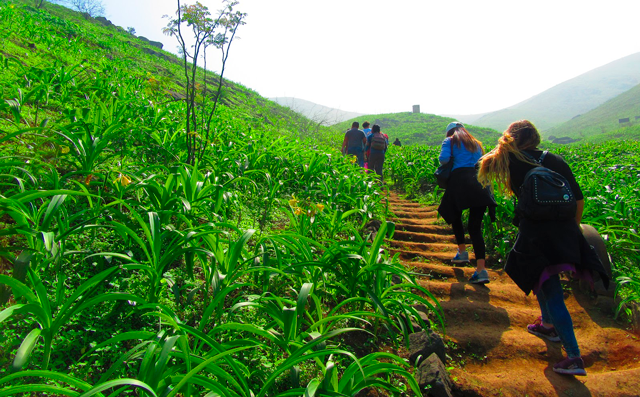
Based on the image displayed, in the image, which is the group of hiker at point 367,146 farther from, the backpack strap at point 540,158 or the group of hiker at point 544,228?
the backpack strap at point 540,158

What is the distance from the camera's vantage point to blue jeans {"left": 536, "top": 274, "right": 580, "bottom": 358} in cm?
206

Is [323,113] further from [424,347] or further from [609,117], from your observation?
[609,117]

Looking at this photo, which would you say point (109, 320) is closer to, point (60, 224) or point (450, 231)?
point (60, 224)

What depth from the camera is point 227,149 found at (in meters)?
4.11

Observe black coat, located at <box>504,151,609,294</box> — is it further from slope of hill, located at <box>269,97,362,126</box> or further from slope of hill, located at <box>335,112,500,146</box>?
slope of hill, located at <box>335,112,500,146</box>

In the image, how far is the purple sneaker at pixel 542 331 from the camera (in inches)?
94.9

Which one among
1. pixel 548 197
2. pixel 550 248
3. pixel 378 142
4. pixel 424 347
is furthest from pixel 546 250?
pixel 378 142

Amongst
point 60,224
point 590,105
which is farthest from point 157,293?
point 590,105

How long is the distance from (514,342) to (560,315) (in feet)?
1.29

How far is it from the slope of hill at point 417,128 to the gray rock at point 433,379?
2096cm

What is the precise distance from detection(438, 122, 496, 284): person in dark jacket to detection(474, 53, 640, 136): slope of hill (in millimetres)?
106889

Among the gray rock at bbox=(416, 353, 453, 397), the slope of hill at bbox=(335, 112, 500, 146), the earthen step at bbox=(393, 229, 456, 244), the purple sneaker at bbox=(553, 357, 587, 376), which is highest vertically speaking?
the slope of hill at bbox=(335, 112, 500, 146)

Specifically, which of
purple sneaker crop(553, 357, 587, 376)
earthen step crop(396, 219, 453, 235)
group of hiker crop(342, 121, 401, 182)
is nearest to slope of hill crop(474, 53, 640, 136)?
group of hiker crop(342, 121, 401, 182)

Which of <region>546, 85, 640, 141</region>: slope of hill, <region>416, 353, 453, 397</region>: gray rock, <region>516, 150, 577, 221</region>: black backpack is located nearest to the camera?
<region>416, 353, 453, 397</region>: gray rock
